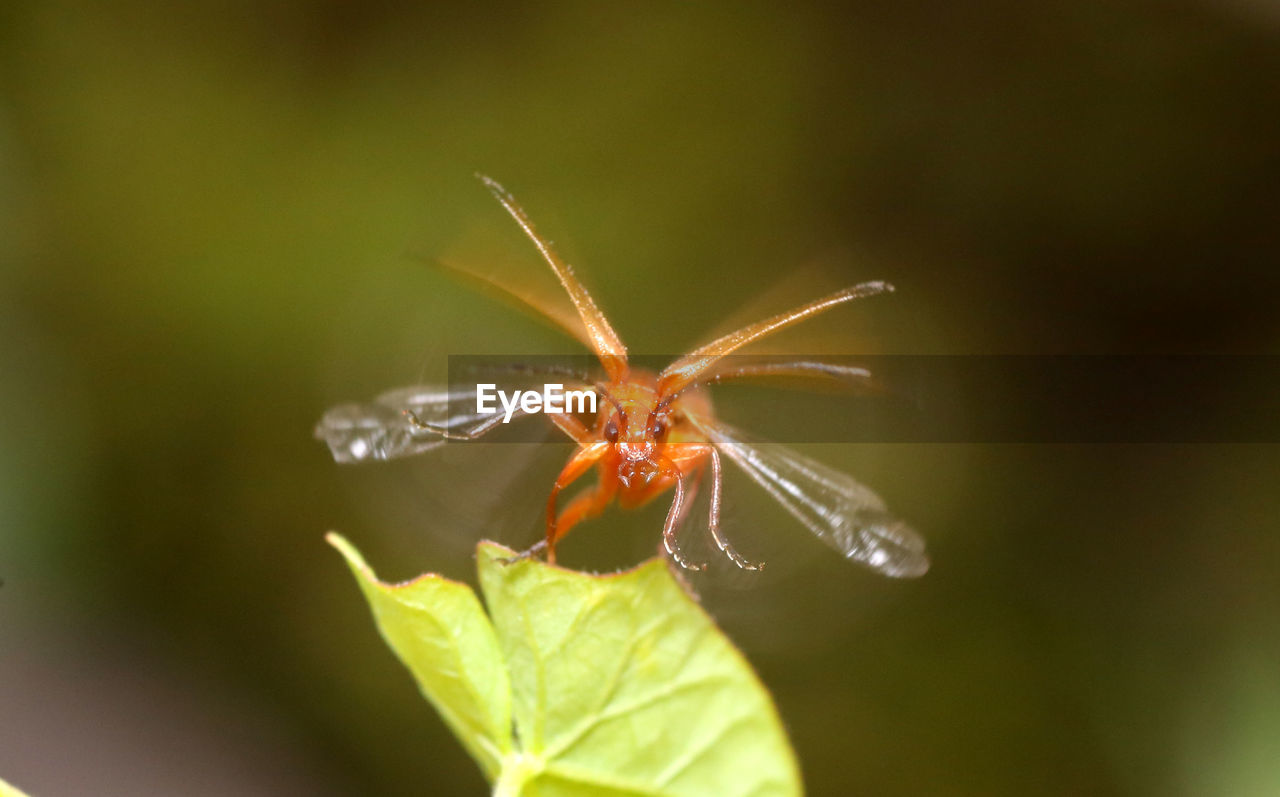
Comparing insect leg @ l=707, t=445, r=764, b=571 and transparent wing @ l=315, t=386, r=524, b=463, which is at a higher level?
transparent wing @ l=315, t=386, r=524, b=463

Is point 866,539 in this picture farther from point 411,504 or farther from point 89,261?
point 89,261

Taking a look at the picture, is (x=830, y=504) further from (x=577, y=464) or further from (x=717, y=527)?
(x=577, y=464)

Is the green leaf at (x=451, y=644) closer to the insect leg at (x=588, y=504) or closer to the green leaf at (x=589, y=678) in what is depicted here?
the green leaf at (x=589, y=678)

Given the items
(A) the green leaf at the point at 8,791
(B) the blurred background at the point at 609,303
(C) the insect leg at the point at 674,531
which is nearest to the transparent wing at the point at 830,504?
(C) the insect leg at the point at 674,531

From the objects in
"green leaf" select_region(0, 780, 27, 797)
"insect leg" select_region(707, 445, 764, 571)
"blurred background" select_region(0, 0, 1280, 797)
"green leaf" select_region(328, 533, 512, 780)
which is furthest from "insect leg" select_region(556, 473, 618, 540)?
"blurred background" select_region(0, 0, 1280, 797)

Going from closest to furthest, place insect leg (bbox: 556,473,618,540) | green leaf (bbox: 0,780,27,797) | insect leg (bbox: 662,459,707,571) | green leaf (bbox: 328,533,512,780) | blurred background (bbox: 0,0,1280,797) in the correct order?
green leaf (bbox: 0,780,27,797) < green leaf (bbox: 328,533,512,780) < insect leg (bbox: 662,459,707,571) < insect leg (bbox: 556,473,618,540) < blurred background (bbox: 0,0,1280,797)

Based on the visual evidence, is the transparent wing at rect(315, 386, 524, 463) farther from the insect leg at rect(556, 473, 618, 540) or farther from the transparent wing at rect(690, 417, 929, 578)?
the transparent wing at rect(690, 417, 929, 578)

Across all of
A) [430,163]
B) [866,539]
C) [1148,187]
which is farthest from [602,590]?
[1148,187]
